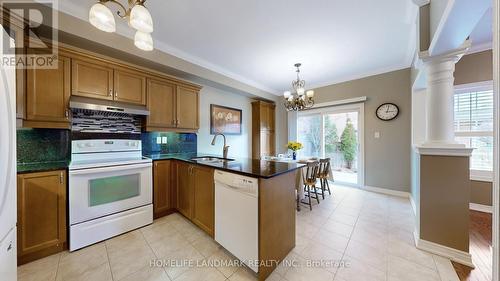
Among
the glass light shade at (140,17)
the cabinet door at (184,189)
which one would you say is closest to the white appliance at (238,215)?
the cabinet door at (184,189)

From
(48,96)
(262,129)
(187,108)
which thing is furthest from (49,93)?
(262,129)

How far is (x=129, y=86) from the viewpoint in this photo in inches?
97.9

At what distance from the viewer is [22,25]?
1773 mm

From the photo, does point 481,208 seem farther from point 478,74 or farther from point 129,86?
point 129,86

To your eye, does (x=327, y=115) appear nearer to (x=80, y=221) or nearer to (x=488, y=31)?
(x=488, y=31)

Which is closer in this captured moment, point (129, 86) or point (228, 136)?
point (129, 86)

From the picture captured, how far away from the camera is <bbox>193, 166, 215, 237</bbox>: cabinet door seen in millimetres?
1945

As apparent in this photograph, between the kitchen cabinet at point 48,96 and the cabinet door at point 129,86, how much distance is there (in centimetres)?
46

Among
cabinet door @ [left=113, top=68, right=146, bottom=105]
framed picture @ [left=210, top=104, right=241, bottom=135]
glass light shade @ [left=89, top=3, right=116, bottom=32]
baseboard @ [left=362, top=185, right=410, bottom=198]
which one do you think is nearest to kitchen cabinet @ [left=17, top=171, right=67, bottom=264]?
cabinet door @ [left=113, top=68, right=146, bottom=105]

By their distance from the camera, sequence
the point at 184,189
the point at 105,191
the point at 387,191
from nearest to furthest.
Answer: the point at 105,191, the point at 184,189, the point at 387,191

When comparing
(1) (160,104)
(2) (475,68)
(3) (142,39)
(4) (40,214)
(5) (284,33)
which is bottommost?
(4) (40,214)

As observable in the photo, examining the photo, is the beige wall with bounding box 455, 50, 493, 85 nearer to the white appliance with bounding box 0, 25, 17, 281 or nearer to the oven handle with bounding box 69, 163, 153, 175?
the oven handle with bounding box 69, 163, 153, 175

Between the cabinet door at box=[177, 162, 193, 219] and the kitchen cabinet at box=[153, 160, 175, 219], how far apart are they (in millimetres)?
141

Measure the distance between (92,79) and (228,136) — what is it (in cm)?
261
